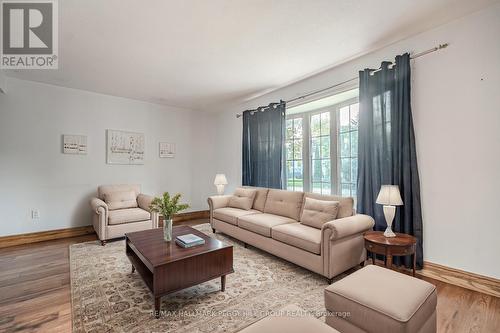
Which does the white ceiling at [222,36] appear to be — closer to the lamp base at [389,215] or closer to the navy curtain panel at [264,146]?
the navy curtain panel at [264,146]

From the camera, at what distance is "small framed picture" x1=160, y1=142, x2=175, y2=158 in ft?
17.0

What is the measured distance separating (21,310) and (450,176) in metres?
4.12

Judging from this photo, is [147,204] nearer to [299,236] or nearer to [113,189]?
[113,189]

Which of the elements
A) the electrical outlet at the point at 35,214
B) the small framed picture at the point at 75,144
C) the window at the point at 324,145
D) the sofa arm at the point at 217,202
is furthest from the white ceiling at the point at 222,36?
the electrical outlet at the point at 35,214

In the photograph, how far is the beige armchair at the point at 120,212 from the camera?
11.7 ft

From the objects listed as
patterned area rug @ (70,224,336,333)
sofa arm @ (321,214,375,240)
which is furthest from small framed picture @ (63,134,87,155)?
sofa arm @ (321,214,375,240)

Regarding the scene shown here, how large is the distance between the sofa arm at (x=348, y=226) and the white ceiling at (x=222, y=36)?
200 centimetres

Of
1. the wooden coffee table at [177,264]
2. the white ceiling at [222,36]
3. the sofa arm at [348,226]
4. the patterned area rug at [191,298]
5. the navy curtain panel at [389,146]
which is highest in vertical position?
the white ceiling at [222,36]

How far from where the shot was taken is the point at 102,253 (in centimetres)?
321

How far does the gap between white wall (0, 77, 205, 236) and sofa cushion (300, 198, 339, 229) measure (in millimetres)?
3436

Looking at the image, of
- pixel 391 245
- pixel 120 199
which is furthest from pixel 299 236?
pixel 120 199

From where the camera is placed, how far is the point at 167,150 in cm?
525

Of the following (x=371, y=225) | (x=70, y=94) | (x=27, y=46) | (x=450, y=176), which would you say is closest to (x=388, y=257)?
(x=371, y=225)

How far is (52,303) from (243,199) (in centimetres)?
268
